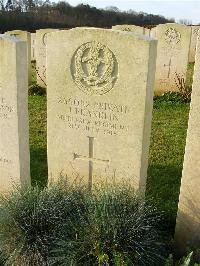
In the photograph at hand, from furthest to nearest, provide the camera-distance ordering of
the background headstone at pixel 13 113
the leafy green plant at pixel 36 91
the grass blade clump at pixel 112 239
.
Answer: the leafy green plant at pixel 36 91
the background headstone at pixel 13 113
the grass blade clump at pixel 112 239

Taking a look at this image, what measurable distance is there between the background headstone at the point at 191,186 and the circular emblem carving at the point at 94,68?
2.59 feet

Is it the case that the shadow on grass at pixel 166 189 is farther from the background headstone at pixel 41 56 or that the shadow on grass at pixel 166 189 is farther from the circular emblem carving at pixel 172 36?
the background headstone at pixel 41 56

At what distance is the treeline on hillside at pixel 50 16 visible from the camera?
103 feet

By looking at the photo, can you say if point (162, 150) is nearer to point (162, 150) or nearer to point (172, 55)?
point (162, 150)

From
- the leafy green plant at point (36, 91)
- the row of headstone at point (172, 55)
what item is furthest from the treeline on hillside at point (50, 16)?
the row of headstone at point (172, 55)

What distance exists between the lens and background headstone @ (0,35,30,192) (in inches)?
161

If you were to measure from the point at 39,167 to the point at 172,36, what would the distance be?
18.5 ft

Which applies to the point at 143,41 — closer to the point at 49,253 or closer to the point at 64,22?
the point at 49,253

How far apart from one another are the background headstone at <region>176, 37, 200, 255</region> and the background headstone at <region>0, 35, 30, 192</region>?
173 centimetres

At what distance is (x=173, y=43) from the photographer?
→ 10.1 meters

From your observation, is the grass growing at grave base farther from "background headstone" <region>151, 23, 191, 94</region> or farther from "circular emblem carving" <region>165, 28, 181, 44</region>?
"circular emblem carving" <region>165, 28, 181, 44</region>

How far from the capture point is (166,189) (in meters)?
5.21

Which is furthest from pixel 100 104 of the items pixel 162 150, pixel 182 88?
pixel 182 88

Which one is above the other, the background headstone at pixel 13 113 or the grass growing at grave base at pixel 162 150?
the background headstone at pixel 13 113
